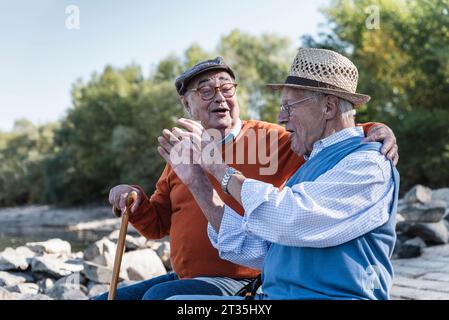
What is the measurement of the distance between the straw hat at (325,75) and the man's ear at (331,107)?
3 centimetres

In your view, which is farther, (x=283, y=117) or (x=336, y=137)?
(x=283, y=117)

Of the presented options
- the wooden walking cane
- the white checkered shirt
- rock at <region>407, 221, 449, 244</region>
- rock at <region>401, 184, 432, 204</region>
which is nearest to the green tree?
rock at <region>401, 184, 432, 204</region>

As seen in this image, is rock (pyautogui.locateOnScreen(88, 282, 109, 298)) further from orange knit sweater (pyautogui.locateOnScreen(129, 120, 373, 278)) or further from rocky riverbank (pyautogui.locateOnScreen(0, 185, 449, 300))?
orange knit sweater (pyautogui.locateOnScreen(129, 120, 373, 278))

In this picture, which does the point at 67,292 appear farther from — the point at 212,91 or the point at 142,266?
the point at 212,91

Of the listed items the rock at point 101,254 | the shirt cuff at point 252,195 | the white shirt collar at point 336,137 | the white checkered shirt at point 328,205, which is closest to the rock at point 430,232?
the rock at point 101,254

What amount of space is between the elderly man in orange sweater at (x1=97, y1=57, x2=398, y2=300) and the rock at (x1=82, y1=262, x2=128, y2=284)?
4.45 m

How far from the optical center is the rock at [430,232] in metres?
7.56

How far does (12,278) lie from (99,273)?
1.29 metres

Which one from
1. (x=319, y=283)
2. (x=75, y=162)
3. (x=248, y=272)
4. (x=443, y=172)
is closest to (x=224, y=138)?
(x=248, y=272)

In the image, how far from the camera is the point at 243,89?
96.2ft

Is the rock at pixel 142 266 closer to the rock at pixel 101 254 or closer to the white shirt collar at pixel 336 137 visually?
the rock at pixel 101 254

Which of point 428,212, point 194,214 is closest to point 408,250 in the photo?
point 428,212

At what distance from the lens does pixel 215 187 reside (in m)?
2.75

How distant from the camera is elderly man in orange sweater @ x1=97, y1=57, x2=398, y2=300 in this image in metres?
2.57
